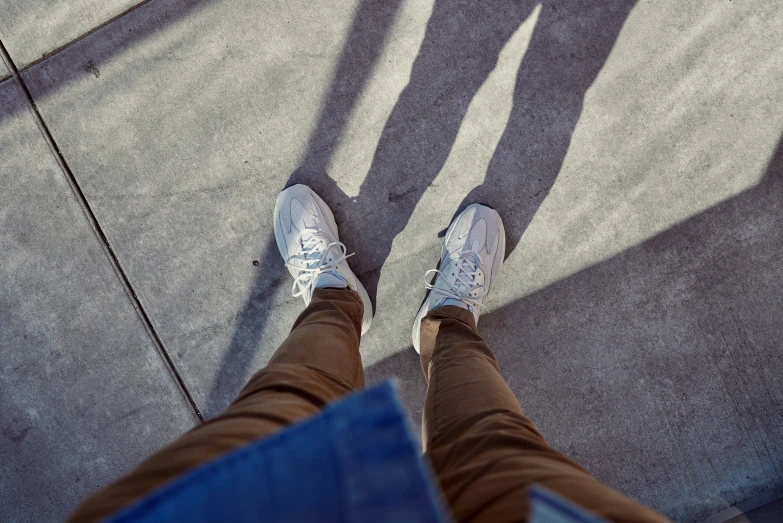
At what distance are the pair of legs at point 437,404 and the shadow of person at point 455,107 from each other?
0.20 m

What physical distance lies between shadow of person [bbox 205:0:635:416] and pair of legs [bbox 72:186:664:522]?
0.20 m

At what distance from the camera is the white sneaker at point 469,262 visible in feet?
6.17

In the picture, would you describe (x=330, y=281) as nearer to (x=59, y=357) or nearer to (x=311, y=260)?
(x=311, y=260)

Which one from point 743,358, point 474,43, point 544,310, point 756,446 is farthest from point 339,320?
point 756,446

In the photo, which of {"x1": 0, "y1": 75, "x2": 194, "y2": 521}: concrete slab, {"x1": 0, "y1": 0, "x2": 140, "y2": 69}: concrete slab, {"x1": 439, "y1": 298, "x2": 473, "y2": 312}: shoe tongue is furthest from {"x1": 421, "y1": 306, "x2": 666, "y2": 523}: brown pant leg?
{"x1": 0, "y1": 0, "x2": 140, "y2": 69}: concrete slab

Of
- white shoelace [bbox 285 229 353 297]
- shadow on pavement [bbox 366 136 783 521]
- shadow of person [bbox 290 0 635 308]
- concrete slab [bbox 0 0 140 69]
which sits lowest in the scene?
shadow on pavement [bbox 366 136 783 521]

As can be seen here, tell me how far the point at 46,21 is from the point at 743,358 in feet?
10.3

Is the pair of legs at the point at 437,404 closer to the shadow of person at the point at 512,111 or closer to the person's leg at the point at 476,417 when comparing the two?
the person's leg at the point at 476,417

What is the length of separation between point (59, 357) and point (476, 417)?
70.5 inches

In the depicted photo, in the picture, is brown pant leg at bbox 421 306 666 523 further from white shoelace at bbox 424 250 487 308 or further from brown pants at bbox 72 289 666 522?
white shoelace at bbox 424 250 487 308

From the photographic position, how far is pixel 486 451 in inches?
42.5

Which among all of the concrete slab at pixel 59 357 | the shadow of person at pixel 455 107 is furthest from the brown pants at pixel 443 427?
the concrete slab at pixel 59 357

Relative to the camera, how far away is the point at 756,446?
6.30ft

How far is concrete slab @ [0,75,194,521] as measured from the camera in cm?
196
